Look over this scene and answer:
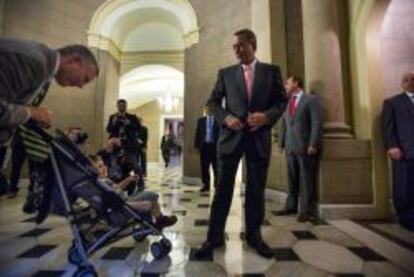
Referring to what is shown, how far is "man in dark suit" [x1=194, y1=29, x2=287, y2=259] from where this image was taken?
216 centimetres

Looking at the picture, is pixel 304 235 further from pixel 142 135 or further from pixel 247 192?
pixel 142 135

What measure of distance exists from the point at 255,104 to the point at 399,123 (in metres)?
1.88

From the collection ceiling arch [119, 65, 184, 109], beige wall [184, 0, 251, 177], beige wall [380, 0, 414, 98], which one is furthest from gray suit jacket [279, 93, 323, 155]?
ceiling arch [119, 65, 184, 109]

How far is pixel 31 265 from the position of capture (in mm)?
1935

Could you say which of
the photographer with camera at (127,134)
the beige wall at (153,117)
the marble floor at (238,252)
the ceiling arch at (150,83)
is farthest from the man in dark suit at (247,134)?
the beige wall at (153,117)

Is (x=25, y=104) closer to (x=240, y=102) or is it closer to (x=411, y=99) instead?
(x=240, y=102)

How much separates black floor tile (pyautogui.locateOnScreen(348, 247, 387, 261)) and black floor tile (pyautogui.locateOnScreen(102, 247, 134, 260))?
5.32ft

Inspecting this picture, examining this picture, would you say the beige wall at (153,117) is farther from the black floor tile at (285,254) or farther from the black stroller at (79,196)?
the black stroller at (79,196)

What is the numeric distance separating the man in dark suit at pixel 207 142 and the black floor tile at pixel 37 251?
115 inches

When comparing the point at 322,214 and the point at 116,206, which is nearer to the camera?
the point at 116,206

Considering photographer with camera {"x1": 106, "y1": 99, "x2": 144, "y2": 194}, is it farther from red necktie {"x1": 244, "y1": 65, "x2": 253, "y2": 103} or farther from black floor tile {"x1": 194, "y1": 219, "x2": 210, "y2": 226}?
red necktie {"x1": 244, "y1": 65, "x2": 253, "y2": 103}

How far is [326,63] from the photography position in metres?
3.52

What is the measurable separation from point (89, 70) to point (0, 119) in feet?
1.56

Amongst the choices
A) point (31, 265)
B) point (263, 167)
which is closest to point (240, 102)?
point (263, 167)
